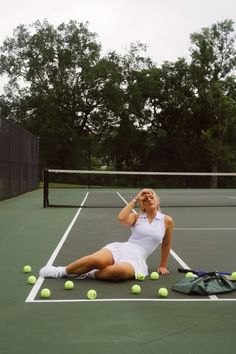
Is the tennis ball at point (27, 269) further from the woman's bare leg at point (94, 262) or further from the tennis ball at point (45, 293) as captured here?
the tennis ball at point (45, 293)

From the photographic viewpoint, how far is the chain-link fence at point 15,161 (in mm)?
20562

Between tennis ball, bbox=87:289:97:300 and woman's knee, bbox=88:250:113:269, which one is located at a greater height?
woman's knee, bbox=88:250:113:269

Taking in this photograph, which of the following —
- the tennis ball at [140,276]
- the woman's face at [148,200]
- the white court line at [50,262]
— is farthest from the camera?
the woman's face at [148,200]

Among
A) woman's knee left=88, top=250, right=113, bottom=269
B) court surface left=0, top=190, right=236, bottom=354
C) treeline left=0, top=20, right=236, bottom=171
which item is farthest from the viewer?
treeline left=0, top=20, right=236, bottom=171

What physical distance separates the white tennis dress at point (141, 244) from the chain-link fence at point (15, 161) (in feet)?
46.3

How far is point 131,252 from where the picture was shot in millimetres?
6047

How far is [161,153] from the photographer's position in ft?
122

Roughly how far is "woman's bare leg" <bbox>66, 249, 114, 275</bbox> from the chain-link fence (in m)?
14.2

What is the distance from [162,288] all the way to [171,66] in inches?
1553

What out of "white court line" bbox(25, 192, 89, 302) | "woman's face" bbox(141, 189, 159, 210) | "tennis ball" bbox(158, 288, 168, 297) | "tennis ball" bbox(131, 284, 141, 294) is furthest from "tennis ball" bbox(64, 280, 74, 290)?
"woman's face" bbox(141, 189, 159, 210)

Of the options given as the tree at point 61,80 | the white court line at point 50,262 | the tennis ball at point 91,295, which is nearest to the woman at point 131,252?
the white court line at point 50,262

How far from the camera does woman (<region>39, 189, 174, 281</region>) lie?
233 inches

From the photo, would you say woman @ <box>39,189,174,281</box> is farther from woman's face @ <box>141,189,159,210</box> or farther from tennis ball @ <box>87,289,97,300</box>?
tennis ball @ <box>87,289,97,300</box>
